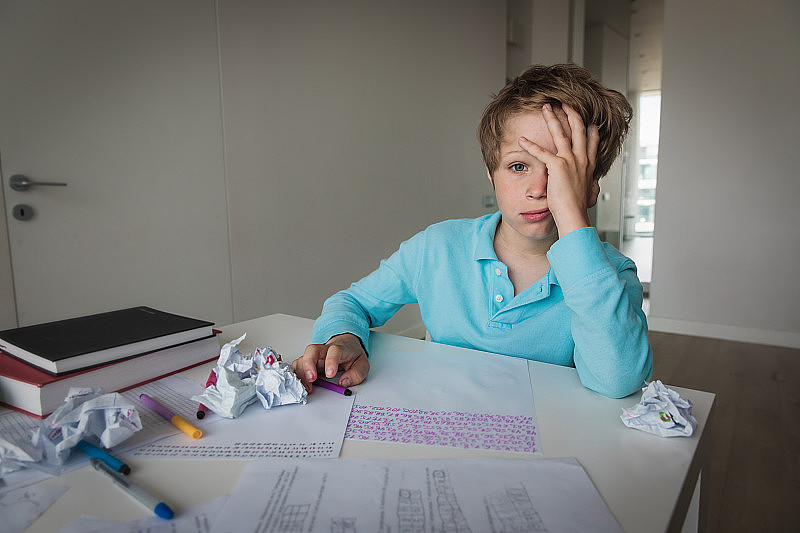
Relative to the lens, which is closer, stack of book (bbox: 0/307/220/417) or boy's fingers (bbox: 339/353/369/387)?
stack of book (bbox: 0/307/220/417)

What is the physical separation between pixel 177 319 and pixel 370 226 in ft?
6.78

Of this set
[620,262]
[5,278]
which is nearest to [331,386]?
[620,262]

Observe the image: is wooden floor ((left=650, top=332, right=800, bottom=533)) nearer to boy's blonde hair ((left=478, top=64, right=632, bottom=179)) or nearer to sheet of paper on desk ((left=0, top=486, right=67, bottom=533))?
boy's blonde hair ((left=478, top=64, right=632, bottom=179))

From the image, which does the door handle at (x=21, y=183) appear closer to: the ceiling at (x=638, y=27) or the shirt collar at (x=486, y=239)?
the shirt collar at (x=486, y=239)

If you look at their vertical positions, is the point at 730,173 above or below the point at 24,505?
above

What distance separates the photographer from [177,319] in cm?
95

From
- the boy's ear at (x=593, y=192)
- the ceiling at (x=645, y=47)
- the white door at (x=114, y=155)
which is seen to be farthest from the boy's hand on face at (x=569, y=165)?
the ceiling at (x=645, y=47)

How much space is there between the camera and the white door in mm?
1666

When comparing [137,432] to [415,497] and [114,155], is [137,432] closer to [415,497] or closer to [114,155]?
[415,497]

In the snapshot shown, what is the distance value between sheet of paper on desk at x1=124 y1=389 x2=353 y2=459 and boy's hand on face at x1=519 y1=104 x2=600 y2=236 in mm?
→ 452

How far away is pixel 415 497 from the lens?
0.51 m

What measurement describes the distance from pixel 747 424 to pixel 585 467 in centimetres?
211

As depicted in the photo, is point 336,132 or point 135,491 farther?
point 336,132

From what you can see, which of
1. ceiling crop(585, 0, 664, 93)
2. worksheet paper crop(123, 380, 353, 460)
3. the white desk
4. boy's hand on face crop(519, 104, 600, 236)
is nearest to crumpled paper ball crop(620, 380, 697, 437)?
the white desk
